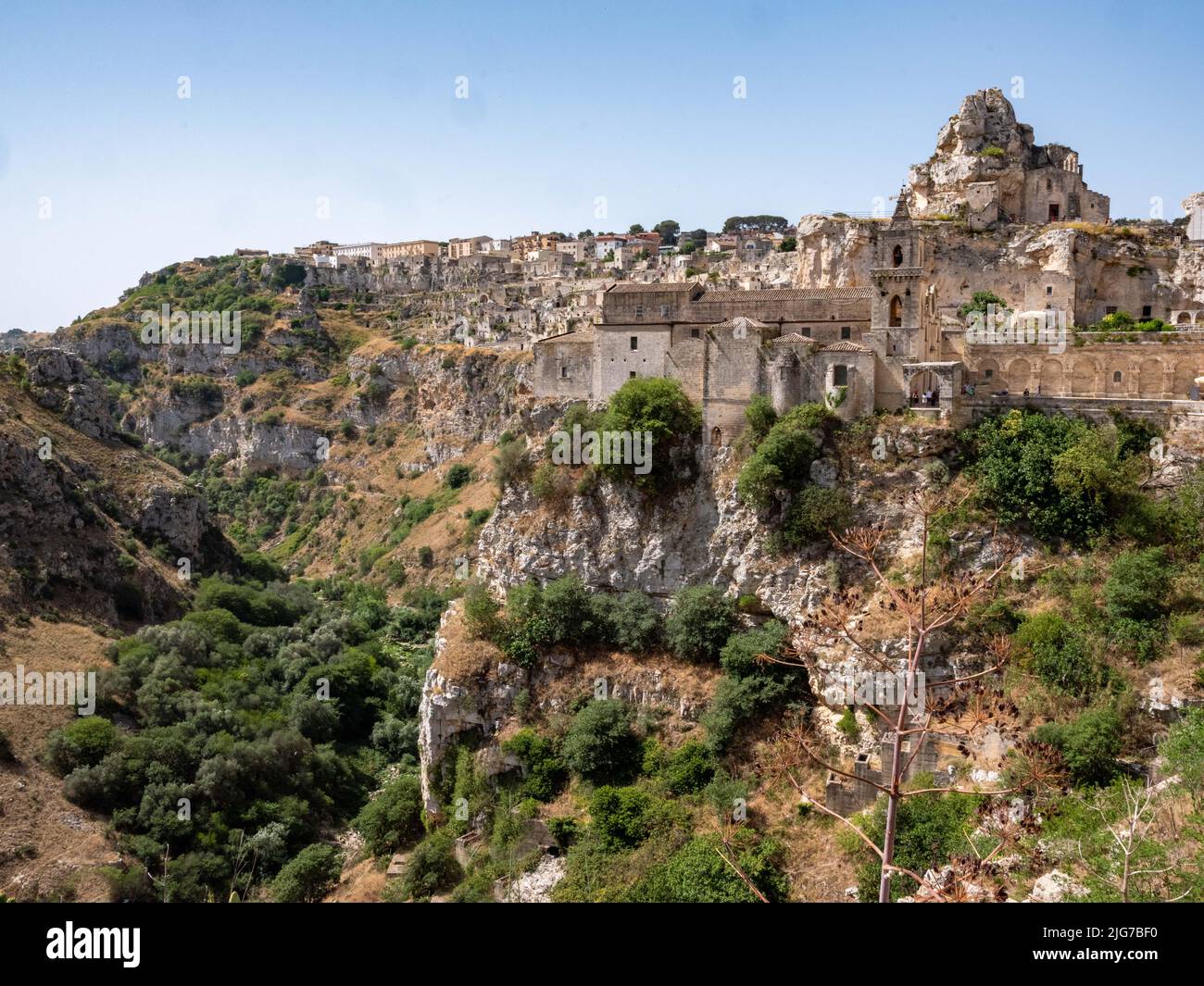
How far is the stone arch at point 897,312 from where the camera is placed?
84.1ft

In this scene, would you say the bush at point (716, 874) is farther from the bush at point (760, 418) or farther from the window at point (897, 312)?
the window at point (897, 312)

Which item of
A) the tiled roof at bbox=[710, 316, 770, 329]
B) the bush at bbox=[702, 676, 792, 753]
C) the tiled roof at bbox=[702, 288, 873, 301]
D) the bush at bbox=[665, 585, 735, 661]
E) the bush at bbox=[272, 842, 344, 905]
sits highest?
the tiled roof at bbox=[702, 288, 873, 301]

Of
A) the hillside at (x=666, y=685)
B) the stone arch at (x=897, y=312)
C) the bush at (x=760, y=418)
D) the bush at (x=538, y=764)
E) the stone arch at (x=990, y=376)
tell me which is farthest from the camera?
the stone arch at (x=990, y=376)

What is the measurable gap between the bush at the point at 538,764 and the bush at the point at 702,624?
4.26 m

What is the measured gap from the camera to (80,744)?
28.7 m

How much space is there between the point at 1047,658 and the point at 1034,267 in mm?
16312

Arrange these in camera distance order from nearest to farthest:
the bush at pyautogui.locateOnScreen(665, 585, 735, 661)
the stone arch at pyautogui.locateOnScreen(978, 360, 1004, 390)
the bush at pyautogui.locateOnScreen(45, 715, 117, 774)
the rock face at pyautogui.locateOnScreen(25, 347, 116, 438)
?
1. the bush at pyautogui.locateOnScreen(665, 585, 735, 661)
2. the stone arch at pyautogui.locateOnScreen(978, 360, 1004, 390)
3. the bush at pyautogui.locateOnScreen(45, 715, 117, 774)
4. the rock face at pyautogui.locateOnScreen(25, 347, 116, 438)

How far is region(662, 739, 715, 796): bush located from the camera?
23.1 meters

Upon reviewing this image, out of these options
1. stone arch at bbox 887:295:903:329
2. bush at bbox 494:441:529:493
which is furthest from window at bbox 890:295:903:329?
bush at bbox 494:441:529:493

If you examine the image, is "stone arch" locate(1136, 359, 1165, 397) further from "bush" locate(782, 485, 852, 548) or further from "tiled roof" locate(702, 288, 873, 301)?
"bush" locate(782, 485, 852, 548)

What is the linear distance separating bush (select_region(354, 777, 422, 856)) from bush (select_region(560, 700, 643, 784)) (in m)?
6.22

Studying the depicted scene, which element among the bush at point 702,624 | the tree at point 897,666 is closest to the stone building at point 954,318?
the tree at point 897,666

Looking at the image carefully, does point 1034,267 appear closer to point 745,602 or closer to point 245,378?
point 745,602

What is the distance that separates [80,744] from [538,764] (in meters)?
14.5
